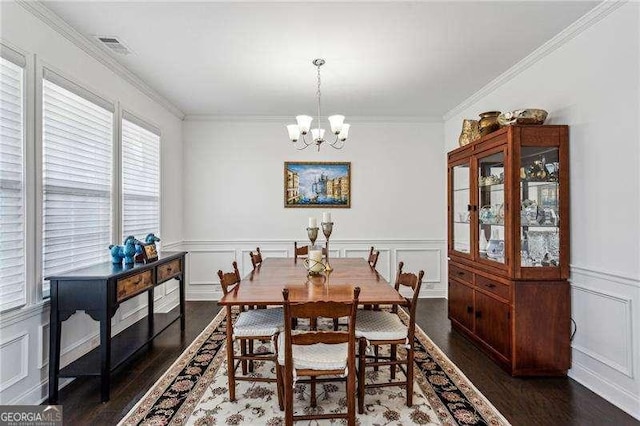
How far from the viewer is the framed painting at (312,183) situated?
16.5 feet

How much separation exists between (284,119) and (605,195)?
3.91 m

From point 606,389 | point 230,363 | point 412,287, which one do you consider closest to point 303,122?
point 412,287

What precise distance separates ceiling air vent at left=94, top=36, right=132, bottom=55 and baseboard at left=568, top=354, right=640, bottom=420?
181 inches

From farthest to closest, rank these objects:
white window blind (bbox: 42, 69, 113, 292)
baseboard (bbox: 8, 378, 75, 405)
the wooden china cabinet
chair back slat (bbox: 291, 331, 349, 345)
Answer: the wooden china cabinet < white window blind (bbox: 42, 69, 113, 292) < baseboard (bbox: 8, 378, 75, 405) < chair back slat (bbox: 291, 331, 349, 345)

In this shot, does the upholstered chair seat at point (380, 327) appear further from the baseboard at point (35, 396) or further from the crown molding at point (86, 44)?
the crown molding at point (86, 44)

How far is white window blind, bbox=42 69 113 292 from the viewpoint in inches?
97.7

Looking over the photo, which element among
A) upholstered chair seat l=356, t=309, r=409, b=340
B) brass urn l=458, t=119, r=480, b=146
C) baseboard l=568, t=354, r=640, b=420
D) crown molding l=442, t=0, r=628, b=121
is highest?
crown molding l=442, t=0, r=628, b=121

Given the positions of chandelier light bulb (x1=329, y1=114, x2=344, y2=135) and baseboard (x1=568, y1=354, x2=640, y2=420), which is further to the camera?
chandelier light bulb (x1=329, y1=114, x2=344, y2=135)

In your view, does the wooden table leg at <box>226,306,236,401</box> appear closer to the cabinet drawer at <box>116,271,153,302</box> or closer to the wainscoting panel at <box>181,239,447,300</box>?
the cabinet drawer at <box>116,271,153,302</box>

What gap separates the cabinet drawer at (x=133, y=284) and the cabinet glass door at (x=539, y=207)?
3.17m

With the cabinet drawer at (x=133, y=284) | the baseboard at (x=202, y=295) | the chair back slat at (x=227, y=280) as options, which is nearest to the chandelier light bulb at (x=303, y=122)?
the chair back slat at (x=227, y=280)

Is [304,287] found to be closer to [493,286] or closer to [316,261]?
[316,261]

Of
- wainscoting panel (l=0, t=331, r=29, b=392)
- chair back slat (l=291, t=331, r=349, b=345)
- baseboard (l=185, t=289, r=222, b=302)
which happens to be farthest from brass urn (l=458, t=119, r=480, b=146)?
wainscoting panel (l=0, t=331, r=29, b=392)

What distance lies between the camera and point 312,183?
5043mm
